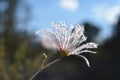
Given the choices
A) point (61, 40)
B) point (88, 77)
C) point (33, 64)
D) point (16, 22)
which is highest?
point (61, 40)

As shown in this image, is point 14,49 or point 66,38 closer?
point 66,38

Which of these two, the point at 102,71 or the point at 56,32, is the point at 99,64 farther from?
the point at 56,32

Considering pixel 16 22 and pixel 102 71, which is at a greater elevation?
pixel 16 22

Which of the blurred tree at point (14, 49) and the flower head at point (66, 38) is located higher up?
the flower head at point (66, 38)

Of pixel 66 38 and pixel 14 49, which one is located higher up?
pixel 66 38

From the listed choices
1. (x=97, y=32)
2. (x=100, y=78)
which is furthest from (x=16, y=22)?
(x=97, y=32)

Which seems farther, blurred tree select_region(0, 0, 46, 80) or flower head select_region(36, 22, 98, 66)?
blurred tree select_region(0, 0, 46, 80)

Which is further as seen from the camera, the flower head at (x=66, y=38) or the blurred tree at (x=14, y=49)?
the blurred tree at (x=14, y=49)

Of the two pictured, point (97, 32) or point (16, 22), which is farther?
point (97, 32)

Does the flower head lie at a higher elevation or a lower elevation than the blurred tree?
higher

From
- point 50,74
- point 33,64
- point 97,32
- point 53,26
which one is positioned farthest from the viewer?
point 97,32

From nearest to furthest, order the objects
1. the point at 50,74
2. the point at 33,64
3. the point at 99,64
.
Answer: the point at 33,64, the point at 50,74, the point at 99,64
